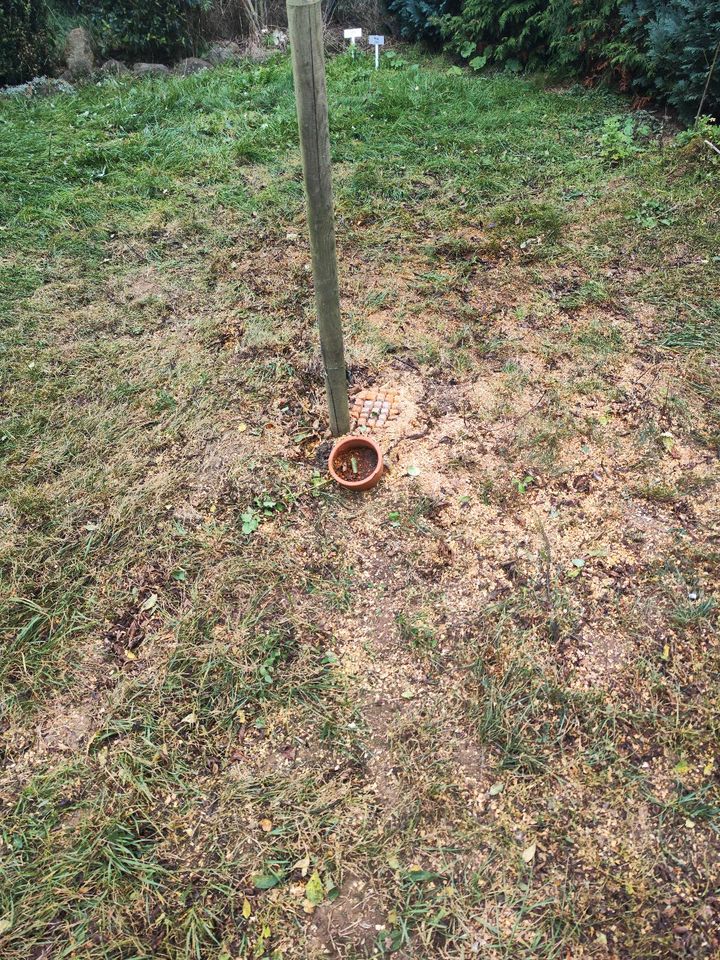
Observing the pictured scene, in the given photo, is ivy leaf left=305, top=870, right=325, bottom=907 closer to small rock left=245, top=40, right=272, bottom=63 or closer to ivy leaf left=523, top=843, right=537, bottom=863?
ivy leaf left=523, top=843, right=537, bottom=863

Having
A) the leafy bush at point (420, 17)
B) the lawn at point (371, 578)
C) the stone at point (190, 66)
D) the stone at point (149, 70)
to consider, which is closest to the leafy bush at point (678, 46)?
the lawn at point (371, 578)

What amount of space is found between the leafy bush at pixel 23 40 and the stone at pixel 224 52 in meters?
1.57

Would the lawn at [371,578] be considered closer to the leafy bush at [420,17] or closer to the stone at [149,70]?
the stone at [149,70]

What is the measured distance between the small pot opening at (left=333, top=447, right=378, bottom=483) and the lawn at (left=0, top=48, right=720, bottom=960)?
0.08 meters

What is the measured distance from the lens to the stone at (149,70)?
6031 millimetres

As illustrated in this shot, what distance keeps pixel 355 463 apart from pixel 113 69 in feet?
19.0

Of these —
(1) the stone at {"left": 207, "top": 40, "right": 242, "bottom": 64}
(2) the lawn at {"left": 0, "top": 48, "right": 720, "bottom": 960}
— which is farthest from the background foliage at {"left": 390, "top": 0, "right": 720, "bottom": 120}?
(1) the stone at {"left": 207, "top": 40, "right": 242, "bottom": 64}

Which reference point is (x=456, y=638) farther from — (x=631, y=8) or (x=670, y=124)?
(x=631, y=8)

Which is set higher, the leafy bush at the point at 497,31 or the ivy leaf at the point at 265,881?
the leafy bush at the point at 497,31

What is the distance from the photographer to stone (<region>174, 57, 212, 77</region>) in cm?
615

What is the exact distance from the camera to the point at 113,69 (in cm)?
604

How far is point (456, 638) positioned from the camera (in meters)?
2.15

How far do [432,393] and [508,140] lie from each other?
2902mm

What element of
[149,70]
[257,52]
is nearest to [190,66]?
[149,70]
